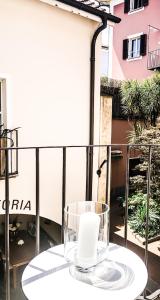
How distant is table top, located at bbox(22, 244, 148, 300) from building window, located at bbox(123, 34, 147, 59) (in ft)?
41.2

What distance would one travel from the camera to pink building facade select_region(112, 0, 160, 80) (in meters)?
11.9

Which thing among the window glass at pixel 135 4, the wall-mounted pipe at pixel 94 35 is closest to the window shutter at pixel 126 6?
the window glass at pixel 135 4

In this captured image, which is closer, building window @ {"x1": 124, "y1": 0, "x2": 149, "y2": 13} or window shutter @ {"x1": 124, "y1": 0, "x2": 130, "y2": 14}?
building window @ {"x1": 124, "y1": 0, "x2": 149, "y2": 13}

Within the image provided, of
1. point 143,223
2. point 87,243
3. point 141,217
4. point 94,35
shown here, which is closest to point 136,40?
point 94,35

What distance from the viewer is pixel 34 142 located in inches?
178

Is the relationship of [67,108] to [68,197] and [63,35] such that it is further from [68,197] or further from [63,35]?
[68,197]

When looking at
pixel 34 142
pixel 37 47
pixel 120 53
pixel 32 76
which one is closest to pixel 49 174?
pixel 34 142

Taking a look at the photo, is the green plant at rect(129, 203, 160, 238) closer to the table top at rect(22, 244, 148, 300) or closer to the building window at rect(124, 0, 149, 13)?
the table top at rect(22, 244, 148, 300)

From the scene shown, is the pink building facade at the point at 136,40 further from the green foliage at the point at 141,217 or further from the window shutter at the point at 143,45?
the green foliage at the point at 141,217

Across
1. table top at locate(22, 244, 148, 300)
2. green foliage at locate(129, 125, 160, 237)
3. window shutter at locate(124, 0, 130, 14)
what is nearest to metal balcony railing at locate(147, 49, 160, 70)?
window shutter at locate(124, 0, 130, 14)

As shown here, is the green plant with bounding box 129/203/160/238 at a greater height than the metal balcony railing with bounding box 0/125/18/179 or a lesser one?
lesser

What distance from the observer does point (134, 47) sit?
12906mm

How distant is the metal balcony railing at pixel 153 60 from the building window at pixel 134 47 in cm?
47

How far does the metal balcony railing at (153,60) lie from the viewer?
1162 cm
